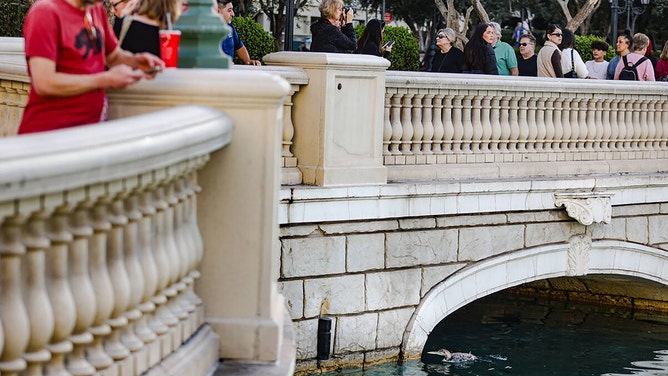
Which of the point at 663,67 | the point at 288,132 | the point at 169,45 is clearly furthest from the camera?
the point at 663,67

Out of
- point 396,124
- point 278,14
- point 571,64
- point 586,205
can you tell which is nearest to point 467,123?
point 396,124

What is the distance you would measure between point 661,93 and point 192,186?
Answer: 923 centimetres

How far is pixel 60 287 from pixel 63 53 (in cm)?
134

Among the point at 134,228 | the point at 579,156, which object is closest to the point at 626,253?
the point at 579,156

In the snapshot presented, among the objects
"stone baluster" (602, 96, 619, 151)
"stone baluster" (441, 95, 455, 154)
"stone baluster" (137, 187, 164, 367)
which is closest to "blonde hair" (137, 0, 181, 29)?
"stone baluster" (137, 187, 164, 367)

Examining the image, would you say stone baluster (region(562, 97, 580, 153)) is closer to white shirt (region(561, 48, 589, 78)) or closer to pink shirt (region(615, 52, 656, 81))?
white shirt (region(561, 48, 589, 78))

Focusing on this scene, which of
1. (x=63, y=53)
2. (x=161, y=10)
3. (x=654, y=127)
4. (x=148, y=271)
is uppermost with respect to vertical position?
(x=161, y=10)

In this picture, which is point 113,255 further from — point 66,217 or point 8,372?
point 8,372

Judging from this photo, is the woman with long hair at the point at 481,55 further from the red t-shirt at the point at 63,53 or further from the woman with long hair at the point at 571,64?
the red t-shirt at the point at 63,53

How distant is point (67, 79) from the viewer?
464 centimetres

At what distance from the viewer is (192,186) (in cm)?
495

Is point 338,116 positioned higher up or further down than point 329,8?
further down

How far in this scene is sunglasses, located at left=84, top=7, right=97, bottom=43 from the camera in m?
4.79

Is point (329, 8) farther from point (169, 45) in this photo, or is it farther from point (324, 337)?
point (169, 45)
